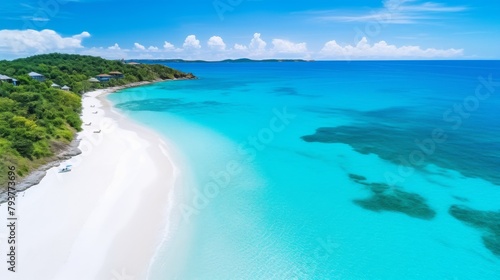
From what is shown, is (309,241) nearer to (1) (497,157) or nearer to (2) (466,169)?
(2) (466,169)

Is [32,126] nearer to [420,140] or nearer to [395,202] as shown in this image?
[395,202]

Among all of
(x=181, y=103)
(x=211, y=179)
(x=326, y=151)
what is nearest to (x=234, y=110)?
(x=181, y=103)

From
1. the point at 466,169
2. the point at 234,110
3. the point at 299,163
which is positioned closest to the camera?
the point at 466,169

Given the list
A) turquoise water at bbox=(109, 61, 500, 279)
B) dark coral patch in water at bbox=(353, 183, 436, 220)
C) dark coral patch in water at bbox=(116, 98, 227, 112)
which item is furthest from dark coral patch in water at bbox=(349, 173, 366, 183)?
dark coral patch in water at bbox=(116, 98, 227, 112)

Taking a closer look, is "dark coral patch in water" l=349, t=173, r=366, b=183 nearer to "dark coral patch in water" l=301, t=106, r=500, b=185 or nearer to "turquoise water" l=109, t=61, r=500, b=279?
"turquoise water" l=109, t=61, r=500, b=279

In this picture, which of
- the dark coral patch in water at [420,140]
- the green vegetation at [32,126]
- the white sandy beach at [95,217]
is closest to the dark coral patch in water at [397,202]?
the dark coral patch in water at [420,140]

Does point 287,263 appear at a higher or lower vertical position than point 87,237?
lower
